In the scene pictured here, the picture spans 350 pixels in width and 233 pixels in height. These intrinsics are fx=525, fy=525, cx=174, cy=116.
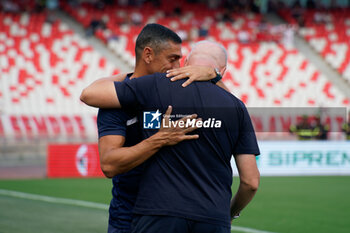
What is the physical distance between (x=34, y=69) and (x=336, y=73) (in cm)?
1419

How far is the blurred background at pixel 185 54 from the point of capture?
50.6 ft

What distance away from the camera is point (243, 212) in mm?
9164

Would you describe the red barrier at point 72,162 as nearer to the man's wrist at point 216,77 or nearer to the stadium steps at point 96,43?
the stadium steps at point 96,43

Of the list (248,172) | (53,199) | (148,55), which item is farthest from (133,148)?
(53,199)

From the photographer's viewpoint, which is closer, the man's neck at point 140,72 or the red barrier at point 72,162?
the man's neck at point 140,72

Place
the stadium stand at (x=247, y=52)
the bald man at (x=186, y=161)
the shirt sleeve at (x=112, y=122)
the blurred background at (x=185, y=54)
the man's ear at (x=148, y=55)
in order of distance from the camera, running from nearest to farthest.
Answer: the bald man at (x=186, y=161)
the shirt sleeve at (x=112, y=122)
the man's ear at (x=148, y=55)
the blurred background at (x=185, y=54)
the stadium stand at (x=247, y=52)

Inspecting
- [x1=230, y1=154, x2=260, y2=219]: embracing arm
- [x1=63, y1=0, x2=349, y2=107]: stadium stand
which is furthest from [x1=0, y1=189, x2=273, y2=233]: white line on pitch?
[x1=63, y1=0, x2=349, y2=107]: stadium stand

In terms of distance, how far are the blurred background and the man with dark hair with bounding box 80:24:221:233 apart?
38.3 ft

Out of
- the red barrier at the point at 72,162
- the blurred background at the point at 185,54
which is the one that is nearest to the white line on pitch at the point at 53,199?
the red barrier at the point at 72,162

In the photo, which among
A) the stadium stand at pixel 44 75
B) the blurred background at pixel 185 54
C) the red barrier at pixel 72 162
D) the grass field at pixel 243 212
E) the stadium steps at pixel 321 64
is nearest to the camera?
the grass field at pixel 243 212

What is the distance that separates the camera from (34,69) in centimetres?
2277

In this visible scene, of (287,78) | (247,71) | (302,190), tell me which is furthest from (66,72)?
(302,190)

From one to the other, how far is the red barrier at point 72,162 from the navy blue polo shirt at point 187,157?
12.1 metres

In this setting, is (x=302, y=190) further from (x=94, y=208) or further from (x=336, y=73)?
(x=336, y=73)
